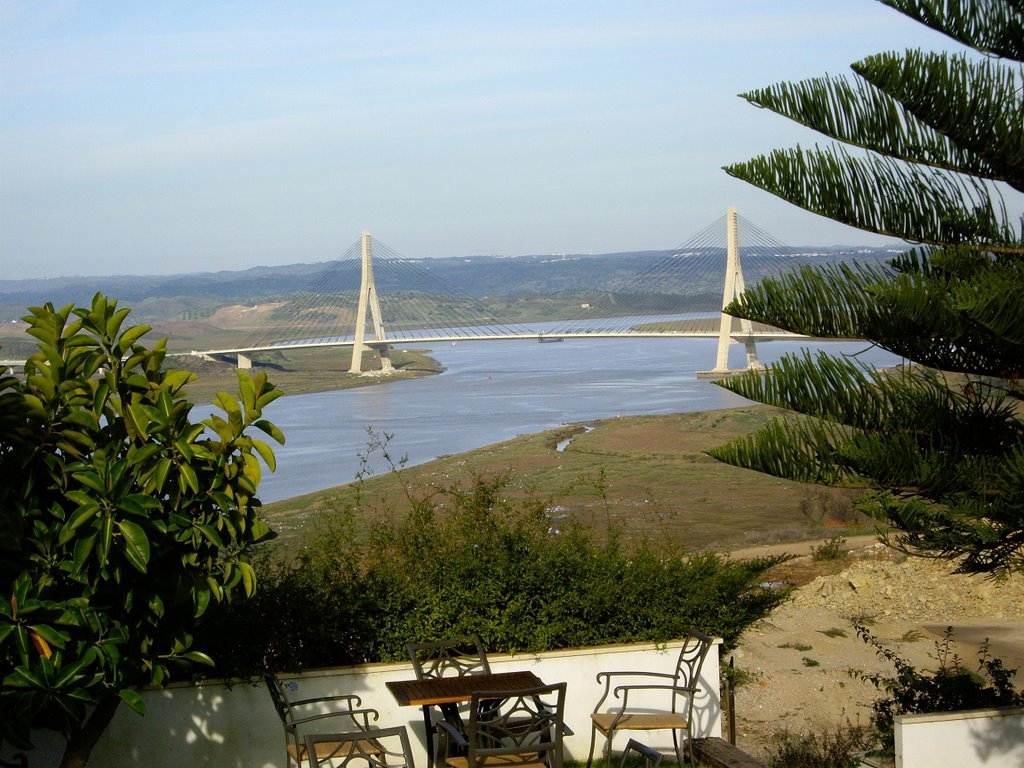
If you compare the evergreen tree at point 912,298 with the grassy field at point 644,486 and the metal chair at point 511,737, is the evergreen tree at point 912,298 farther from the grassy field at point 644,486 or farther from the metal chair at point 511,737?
the grassy field at point 644,486

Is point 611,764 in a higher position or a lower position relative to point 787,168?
lower

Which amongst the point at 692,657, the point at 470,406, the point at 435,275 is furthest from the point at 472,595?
the point at 435,275

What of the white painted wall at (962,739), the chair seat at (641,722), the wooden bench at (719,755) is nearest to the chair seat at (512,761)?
the chair seat at (641,722)

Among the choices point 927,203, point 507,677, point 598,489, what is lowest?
point 507,677

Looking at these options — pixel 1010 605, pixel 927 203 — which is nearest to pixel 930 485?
pixel 927 203

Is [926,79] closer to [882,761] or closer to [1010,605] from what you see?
[882,761]

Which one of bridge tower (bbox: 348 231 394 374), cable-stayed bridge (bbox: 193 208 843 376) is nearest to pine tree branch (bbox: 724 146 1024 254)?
cable-stayed bridge (bbox: 193 208 843 376)

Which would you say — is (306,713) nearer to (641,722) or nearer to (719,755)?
(641,722)
